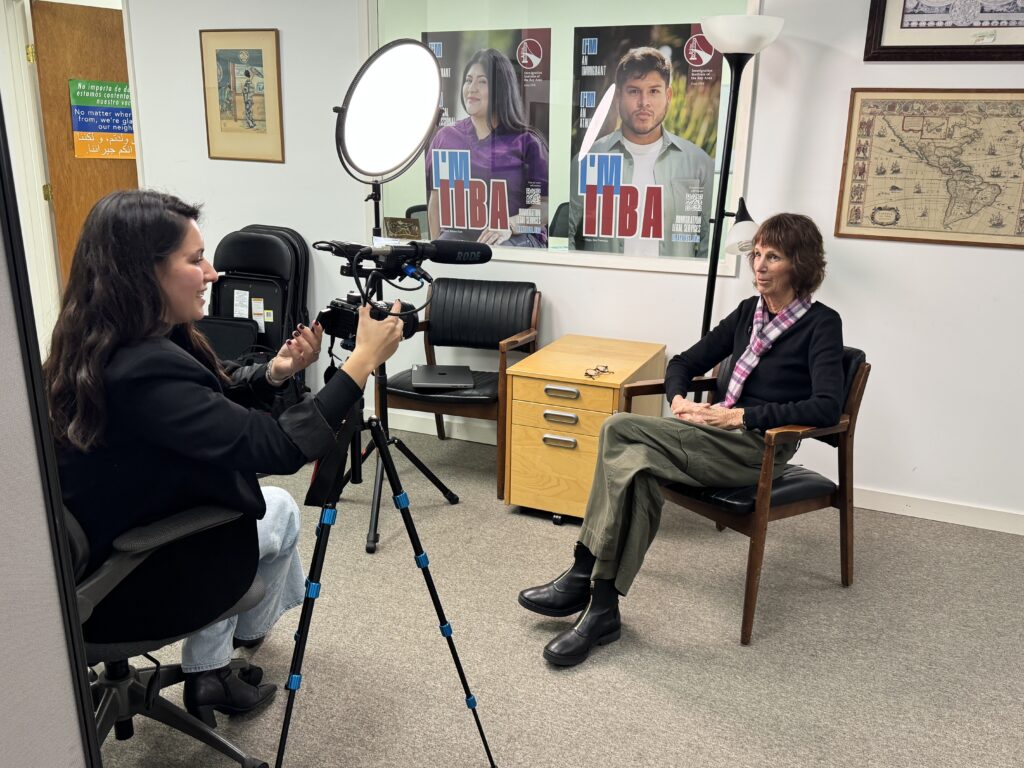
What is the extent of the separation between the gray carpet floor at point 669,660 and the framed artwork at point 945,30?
1.66 metres

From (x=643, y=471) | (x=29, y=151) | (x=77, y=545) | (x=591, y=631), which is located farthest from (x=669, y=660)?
(x=29, y=151)

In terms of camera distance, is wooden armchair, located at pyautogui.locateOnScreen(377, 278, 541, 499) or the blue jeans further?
wooden armchair, located at pyautogui.locateOnScreen(377, 278, 541, 499)

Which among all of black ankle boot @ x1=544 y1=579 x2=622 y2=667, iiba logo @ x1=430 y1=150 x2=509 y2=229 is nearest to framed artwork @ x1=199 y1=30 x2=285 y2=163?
iiba logo @ x1=430 y1=150 x2=509 y2=229

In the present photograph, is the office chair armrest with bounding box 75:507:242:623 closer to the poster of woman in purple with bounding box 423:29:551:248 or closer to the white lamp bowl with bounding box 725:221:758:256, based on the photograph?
the white lamp bowl with bounding box 725:221:758:256

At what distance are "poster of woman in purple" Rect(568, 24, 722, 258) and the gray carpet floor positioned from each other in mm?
1182

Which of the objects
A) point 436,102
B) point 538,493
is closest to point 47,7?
point 436,102

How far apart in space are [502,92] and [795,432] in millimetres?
1979

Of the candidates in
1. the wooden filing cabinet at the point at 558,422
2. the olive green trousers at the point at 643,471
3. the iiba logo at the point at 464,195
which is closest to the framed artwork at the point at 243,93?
the iiba logo at the point at 464,195

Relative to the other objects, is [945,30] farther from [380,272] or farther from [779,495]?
[380,272]

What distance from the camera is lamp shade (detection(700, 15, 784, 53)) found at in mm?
2721

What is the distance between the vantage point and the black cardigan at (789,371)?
7.55 ft

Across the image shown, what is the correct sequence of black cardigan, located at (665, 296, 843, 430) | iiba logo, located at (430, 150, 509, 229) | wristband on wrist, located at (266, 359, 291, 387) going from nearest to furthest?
wristband on wrist, located at (266, 359, 291, 387) < black cardigan, located at (665, 296, 843, 430) < iiba logo, located at (430, 150, 509, 229)

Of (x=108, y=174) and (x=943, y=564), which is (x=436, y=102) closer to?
(x=943, y=564)

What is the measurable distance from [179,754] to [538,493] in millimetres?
1499
